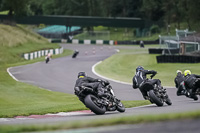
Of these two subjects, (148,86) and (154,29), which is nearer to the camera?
(148,86)

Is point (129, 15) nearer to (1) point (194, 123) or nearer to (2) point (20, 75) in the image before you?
(2) point (20, 75)

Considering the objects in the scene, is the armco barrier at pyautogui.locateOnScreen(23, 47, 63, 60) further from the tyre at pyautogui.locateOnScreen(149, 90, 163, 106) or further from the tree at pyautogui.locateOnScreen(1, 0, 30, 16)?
the tyre at pyautogui.locateOnScreen(149, 90, 163, 106)

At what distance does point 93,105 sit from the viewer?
11.4m

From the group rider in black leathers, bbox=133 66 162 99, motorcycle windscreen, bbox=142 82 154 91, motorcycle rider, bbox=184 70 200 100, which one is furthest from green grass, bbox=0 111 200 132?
motorcycle rider, bbox=184 70 200 100

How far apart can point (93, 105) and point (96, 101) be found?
1.09 feet

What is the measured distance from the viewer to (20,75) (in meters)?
33.0

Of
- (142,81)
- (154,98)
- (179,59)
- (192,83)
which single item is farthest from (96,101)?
(179,59)

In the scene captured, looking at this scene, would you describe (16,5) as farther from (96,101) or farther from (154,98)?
(96,101)

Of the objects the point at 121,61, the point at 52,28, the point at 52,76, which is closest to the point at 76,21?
the point at 52,28

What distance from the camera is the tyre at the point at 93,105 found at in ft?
37.5

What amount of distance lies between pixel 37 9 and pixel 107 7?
37141 millimetres

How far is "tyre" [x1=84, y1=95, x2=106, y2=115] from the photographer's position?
11.4 metres

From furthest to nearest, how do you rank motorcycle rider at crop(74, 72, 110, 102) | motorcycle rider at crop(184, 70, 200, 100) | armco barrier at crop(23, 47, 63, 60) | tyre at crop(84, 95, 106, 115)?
1. armco barrier at crop(23, 47, 63, 60)
2. motorcycle rider at crop(184, 70, 200, 100)
3. motorcycle rider at crop(74, 72, 110, 102)
4. tyre at crop(84, 95, 106, 115)

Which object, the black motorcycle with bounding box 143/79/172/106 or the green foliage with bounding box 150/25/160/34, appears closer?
the black motorcycle with bounding box 143/79/172/106
